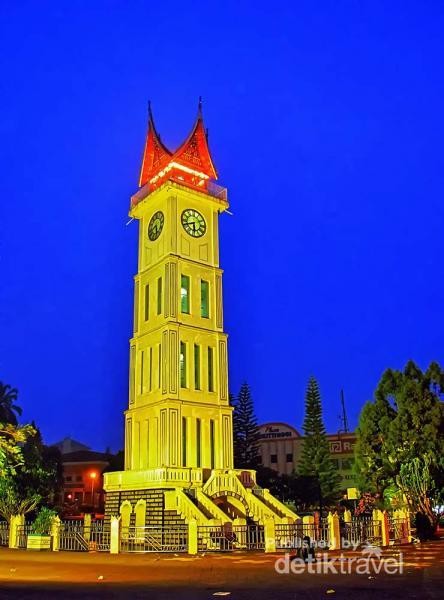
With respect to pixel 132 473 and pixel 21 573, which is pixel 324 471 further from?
pixel 21 573

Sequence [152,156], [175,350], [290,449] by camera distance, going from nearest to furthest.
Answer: [175,350]
[152,156]
[290,449]

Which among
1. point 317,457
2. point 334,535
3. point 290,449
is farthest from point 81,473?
point 334,535

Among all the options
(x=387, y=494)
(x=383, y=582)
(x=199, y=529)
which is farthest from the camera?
(x=387, y=494)

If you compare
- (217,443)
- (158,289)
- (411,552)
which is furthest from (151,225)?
(411,552)

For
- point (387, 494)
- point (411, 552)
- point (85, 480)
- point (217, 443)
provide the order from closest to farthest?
1. point (411, 552)
2. point (387, 494)
3. point (217, 443)
4. point (85, 480)

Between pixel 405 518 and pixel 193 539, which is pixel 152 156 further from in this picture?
pixel 405 518

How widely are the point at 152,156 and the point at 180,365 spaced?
14.0m

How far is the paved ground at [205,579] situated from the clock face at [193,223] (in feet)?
63.0

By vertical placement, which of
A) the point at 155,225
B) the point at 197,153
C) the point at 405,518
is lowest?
the point at 405,518

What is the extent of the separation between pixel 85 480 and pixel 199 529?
47529mm

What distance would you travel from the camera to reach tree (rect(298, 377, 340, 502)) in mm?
45781

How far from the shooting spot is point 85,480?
6656 cm

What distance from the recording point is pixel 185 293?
33.3 m

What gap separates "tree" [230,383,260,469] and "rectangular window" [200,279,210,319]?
1782 cm
